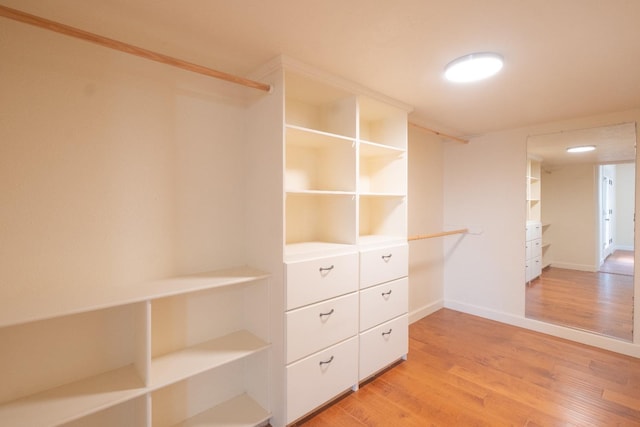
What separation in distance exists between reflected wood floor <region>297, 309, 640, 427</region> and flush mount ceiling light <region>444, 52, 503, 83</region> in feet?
6.88

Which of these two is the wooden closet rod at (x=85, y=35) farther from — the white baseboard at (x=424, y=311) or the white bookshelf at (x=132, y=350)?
the white baseboard at (x=424, y=311)

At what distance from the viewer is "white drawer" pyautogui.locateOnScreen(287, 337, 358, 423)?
1.67 metres

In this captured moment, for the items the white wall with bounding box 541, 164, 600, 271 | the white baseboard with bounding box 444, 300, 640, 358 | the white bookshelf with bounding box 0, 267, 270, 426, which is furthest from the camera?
the white wall with bounding box 541, 164, 600, 271

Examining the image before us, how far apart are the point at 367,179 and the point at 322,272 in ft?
4.02

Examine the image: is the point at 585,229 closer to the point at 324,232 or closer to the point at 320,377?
the point at 324,232

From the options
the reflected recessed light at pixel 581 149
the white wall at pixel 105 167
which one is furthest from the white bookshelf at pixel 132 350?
the reflected recessed light at pixel 581 149

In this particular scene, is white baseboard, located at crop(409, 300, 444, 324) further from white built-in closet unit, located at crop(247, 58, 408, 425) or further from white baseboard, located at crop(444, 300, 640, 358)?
white built-in closet unit, located at crop(247, 58, 408, 425)

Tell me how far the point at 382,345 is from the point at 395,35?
206cm

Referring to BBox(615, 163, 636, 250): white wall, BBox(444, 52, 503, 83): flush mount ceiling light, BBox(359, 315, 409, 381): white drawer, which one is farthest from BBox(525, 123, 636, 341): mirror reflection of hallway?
BBox(444, 52, 503, 83): flush mount ceiling light

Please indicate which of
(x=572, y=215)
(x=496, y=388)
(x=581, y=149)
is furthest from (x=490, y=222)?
(x=496, y=388)

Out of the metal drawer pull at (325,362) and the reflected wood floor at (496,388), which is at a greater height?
the metal drawer pull at (325,362)

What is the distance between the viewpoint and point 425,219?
11.2ft

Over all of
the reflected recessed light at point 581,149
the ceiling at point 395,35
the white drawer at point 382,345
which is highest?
the ceiling at point 395,35

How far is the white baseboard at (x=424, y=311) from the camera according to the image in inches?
128
